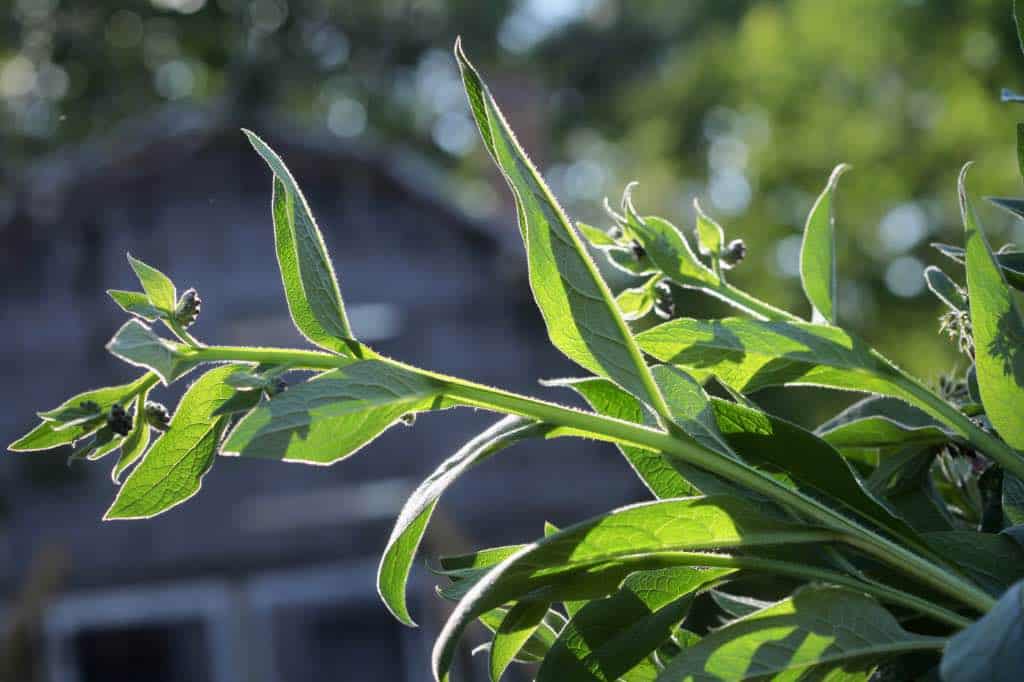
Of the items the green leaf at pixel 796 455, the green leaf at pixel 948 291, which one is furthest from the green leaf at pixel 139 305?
the green leaf at pixel 948 291

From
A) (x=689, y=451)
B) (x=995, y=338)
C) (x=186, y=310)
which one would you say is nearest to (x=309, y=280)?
(x=186, y=310)

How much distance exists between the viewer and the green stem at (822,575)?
482mm

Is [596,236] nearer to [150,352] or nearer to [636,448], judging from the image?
[636,448]

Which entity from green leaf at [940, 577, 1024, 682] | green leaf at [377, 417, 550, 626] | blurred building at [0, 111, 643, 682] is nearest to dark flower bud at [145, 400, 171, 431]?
green leaf at [377, 417, 550, 626]

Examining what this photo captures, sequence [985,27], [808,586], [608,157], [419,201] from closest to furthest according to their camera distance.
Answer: [808,586] → [985,27] → [419,201] → [608,157]

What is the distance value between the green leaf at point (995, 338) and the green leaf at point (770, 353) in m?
0.06

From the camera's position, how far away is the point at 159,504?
53 centimetres

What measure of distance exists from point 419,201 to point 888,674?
34.6 feet

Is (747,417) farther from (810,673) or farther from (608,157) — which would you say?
(608,157)

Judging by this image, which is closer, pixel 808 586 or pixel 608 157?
pixel 808 586

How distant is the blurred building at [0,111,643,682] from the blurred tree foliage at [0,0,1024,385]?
709 mm

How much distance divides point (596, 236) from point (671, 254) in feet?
0.20

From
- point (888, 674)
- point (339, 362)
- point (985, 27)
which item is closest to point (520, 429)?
point (339, 362)

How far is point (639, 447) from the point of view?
54 cm
